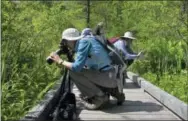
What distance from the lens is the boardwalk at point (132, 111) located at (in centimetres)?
648

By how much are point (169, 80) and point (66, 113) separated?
12.3 feet

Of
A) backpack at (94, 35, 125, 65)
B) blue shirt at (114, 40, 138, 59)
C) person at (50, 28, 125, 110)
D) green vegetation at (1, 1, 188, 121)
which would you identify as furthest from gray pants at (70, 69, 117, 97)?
blue shirt at (114, 40, 138, 59)

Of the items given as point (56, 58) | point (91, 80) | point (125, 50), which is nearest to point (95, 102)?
point (91, 80)

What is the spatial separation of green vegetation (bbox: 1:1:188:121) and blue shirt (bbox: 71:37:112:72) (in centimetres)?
67

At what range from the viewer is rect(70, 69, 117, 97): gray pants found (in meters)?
6.75

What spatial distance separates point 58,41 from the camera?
14.4 meters

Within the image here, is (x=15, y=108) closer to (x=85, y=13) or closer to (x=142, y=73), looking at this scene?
(x=142, y=73)

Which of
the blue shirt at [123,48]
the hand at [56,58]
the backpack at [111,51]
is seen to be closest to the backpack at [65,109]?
the hand at [56,58]

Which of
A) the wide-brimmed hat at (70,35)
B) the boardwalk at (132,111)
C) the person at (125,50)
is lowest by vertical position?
the boardwalk at (132,111)

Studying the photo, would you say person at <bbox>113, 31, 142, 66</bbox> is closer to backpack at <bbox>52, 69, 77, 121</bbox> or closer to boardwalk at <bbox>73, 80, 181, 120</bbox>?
boardwalk at <bbox>73, 80, 181, 120</bbox>

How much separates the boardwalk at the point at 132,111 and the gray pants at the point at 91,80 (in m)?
0.31

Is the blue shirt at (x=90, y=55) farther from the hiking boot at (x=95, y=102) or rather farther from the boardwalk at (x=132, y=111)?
the boardwalk at (x=132, y=111)

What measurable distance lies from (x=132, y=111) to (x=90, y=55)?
1071 millimetres

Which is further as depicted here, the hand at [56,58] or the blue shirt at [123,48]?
the blue shirt at [123,48]
